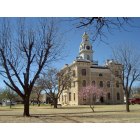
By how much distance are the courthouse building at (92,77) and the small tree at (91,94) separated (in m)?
0.09

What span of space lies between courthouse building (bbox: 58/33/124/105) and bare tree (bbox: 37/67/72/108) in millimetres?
444

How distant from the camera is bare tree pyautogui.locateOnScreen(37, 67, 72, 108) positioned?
30.6 feet

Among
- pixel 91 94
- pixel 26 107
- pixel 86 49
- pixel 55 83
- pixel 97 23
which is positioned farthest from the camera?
pixel 55 83

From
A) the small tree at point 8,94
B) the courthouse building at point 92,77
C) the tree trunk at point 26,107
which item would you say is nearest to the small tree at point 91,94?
the courthouse building at point 92,77

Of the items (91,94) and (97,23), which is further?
(91,94)

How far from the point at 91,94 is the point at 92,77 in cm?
49

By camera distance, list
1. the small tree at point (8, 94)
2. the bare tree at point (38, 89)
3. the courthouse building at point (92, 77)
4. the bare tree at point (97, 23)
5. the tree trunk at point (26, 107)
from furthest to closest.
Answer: the bare tree at point (38, 89)
the small tree at point (8, 94)
the tree trunk at point (26, 107)
the courthouse building at point (92, 77)
the bare tree at point (97, 23)

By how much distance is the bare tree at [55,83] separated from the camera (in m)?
9.33

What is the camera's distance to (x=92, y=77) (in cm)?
845

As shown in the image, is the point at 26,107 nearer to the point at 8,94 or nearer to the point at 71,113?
the point at 8,94

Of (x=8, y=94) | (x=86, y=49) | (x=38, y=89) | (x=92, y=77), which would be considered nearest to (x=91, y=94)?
(x=92, y=77)

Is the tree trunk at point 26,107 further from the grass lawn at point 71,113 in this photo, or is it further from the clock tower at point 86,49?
the clock tower at point 86,49
